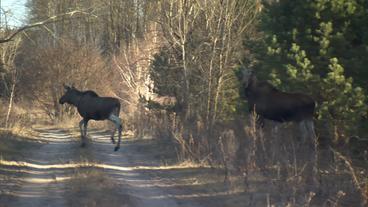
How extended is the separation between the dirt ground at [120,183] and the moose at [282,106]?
6.26ft

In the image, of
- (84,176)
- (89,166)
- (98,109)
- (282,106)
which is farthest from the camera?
Answer: (98,109)

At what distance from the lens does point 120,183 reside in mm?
11820

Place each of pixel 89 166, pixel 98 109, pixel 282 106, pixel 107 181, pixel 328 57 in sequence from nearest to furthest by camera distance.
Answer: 1. pixel 107 181
2. pixel 282 106
3. pixel 89 166
4. pixel 328 57
5. pixel 98 109

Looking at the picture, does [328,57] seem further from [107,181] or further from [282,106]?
[107,181]

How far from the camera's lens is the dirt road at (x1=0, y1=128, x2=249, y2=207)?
1001 cm

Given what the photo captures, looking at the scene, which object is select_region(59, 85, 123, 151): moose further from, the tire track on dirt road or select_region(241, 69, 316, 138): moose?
select_region(241, 69, 316, 138): moose

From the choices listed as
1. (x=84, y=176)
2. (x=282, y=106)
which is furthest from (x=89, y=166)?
(x=282, y=106)

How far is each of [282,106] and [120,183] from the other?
4.11 metres

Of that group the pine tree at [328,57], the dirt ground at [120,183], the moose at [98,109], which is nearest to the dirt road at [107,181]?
the dirt ground at [120,183]

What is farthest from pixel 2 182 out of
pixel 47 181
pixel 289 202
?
pixel 289 202

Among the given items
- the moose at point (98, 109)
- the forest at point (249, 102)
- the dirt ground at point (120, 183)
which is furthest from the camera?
the moose at point (98, 109)

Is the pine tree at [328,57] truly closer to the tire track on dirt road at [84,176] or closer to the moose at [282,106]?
the moose at [282,106]

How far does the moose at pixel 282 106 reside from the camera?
12969 mm

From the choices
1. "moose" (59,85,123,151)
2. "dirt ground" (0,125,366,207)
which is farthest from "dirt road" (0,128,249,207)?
"moose" (59,85,123,151)
